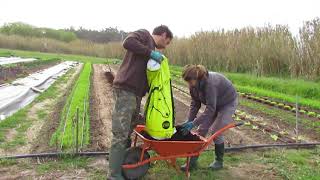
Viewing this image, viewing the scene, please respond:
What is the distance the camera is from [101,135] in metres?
6.75

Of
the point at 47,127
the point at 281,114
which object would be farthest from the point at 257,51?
the point at 47,127

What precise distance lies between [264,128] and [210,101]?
10.4ft

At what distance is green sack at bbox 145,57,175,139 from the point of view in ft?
14.5

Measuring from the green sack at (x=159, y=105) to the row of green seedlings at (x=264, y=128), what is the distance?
9.57 feet

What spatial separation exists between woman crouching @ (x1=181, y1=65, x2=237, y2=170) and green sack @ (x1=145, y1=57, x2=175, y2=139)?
0.78 ft

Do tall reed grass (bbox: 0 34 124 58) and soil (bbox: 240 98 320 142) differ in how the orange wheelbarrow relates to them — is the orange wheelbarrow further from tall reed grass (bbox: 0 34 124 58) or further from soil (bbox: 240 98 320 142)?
tall reed grass (bbox: 0 34 124 58)

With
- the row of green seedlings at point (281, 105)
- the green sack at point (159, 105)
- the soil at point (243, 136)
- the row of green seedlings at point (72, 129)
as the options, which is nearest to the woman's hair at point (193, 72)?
the green sack at point (159, 105)

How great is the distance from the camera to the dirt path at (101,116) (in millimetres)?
6332

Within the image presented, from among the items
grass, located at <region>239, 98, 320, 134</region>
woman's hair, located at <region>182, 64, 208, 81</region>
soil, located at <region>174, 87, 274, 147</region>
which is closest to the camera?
woman's hair, located at <region>182, 64, 208, 81</region>

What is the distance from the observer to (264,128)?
24.9 feet

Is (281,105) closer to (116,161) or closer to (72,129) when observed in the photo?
(72,129)

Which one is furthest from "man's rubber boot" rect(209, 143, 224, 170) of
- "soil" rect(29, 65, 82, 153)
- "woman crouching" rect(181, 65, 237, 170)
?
"soil" rect(29, 65, 82, 153)

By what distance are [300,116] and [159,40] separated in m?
5.33

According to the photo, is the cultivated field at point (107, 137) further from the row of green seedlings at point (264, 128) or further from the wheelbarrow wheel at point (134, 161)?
the wheelbarrow wheel at point (134, 161)
